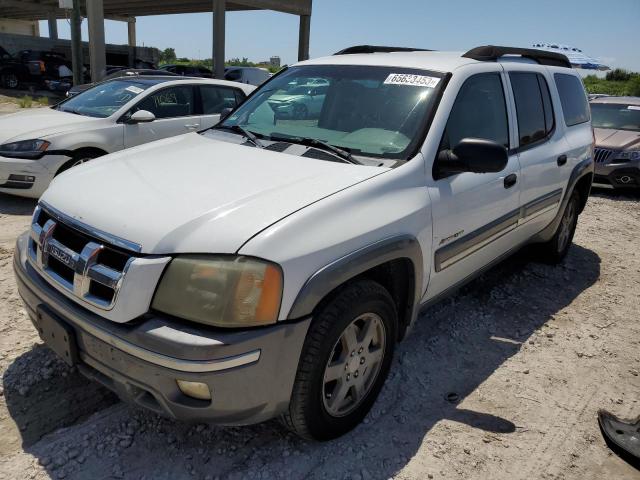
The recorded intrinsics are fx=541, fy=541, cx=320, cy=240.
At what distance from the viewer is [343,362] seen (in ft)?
8.12

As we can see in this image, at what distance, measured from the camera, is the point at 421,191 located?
2.77 metres

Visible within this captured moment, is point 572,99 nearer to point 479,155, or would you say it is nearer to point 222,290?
point 479,155

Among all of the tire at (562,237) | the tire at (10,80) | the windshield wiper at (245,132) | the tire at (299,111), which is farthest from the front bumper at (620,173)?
the tire at (10,80)

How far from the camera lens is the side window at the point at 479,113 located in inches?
122

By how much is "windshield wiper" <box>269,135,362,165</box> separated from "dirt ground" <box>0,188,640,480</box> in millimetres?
1319

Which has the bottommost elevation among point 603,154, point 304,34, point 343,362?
point 343,362

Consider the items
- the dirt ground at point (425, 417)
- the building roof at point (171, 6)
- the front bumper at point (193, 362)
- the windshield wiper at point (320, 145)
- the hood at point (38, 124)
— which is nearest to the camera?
the front bumper at point (193, 362)

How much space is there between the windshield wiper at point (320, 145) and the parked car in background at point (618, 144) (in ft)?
24.4

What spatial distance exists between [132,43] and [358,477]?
3813 centimetres

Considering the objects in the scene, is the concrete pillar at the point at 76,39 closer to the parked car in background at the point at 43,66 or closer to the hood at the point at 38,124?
the hood at the point at 38,124

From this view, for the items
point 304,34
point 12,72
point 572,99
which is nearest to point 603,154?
point 572,99

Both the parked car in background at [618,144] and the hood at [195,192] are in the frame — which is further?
the parked car in background at [618,144]

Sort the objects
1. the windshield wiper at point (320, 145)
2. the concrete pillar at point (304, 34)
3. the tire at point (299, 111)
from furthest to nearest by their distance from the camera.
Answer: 1. the concrete pillar at point (304, 34)
2. the tire at point (299, 111)
3. the windshield wiper at point (320, 145)

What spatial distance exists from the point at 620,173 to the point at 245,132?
7557mm
